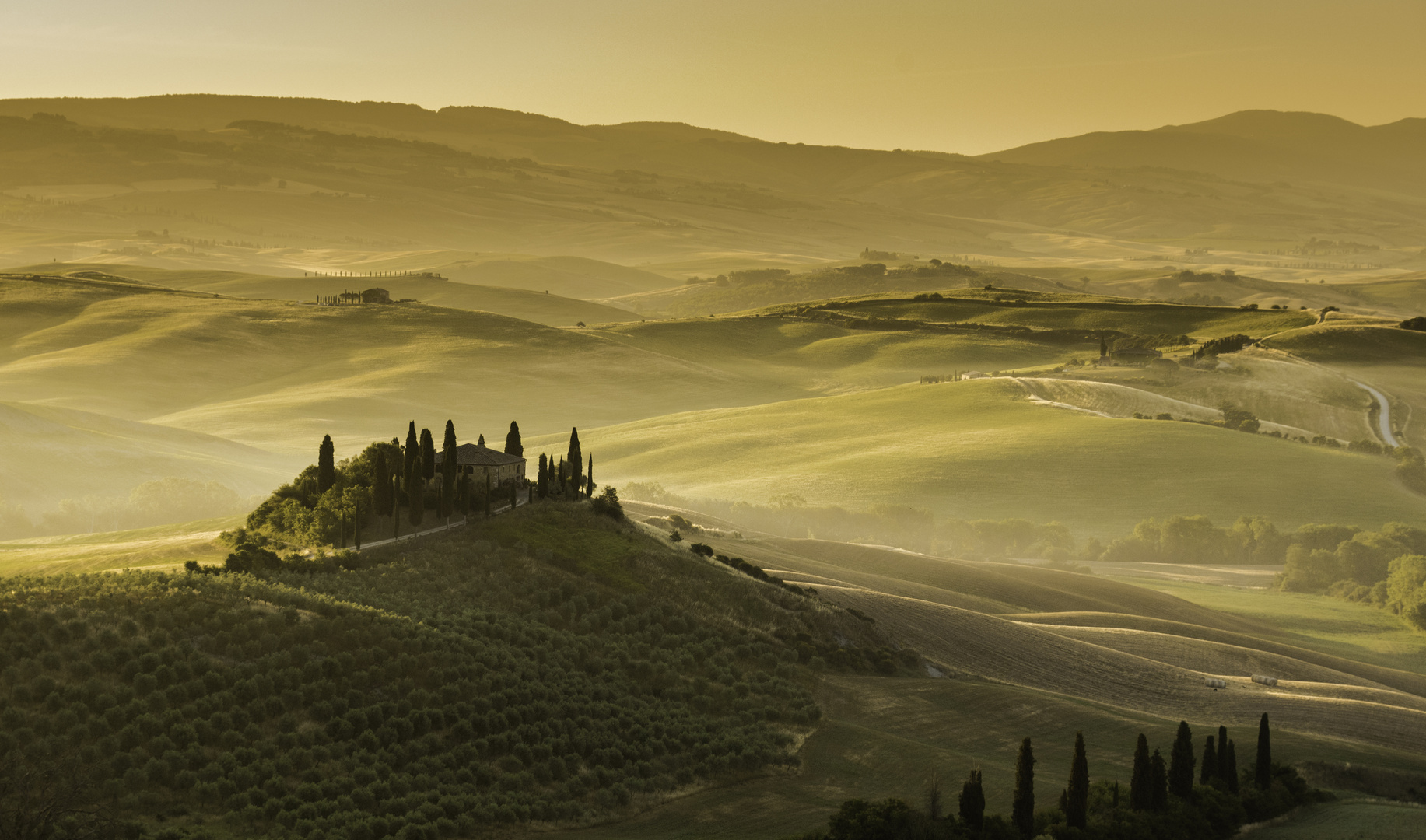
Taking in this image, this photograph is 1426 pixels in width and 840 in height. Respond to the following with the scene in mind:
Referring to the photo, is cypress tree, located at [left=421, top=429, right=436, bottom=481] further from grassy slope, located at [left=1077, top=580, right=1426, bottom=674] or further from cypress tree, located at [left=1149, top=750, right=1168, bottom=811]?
grassy slope, located at [left=1077, top=580, right=1426, bottom=674]

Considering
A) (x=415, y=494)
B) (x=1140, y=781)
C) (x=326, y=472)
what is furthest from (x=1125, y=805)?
(x=326, y=472)

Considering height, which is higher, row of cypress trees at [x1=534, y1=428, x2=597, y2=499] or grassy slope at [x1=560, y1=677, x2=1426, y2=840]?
row of cypress trees at [x1=534, y1=428, x2=597, y2=499]

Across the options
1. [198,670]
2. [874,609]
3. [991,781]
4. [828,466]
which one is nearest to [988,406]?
[828,466]

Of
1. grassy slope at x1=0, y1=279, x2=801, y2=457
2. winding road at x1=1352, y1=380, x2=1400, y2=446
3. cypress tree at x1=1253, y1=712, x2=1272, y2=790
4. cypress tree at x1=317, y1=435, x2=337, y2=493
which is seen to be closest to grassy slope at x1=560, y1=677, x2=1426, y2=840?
cypress tree at x1=1253, y1=712, x2=1272, y2=790

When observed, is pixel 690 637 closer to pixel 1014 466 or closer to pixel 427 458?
pixel 427 458

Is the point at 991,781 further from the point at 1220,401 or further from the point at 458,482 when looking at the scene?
the point at 1220,401

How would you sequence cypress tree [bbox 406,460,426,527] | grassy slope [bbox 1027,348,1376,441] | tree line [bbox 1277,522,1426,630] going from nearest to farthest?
cypress tree [bbox 406,460,426,527], tree line [bbox 1277,522,1426,630], grassy slope [bbox 1027,348,1376,441]

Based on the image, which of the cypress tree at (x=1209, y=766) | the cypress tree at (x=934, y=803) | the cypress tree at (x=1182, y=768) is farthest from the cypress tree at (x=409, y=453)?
the cypress tree at (x=1209, y=766)
